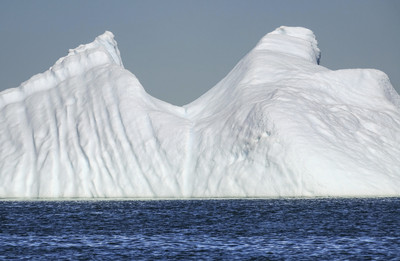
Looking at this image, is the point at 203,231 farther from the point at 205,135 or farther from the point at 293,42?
the point at 293,42

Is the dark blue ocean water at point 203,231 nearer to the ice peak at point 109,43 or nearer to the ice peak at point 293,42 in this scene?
the ice peak at point 293,42

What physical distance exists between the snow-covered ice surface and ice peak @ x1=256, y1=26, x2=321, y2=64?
270 inches

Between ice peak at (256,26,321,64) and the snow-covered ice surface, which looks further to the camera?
ice peak at (256,26,321,64)

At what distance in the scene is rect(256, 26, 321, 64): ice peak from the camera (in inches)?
→ 4578

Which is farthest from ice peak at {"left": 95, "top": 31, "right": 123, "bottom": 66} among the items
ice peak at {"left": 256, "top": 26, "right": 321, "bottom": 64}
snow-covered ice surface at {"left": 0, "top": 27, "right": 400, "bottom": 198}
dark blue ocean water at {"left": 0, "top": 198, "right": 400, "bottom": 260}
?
dark blue ocean water at {"left": 0, "top": 198, "right": 400, "bottom": 260}

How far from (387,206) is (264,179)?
17.0m

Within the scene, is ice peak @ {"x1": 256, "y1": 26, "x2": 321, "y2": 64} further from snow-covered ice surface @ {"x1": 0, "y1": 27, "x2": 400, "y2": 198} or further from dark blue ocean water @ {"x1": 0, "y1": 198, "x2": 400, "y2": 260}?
dark blue ocean water @ {"x1": 0, "y1": 198, "x2": 400, "y2": 260}

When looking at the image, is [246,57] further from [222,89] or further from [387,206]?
[387,206]

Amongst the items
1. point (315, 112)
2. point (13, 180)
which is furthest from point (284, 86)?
point (13, 180)

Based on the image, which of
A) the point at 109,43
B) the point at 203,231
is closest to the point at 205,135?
the point at 109,43

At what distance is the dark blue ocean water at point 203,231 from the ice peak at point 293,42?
41.6 m

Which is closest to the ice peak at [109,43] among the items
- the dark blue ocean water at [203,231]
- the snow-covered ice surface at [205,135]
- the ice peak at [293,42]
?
the snow-covered ice surface at [205,135]

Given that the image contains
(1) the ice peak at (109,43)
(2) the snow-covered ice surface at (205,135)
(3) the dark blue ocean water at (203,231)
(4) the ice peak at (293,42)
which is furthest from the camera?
(1) the ice peak at (109,43)

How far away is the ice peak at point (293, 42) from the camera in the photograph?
116 m
